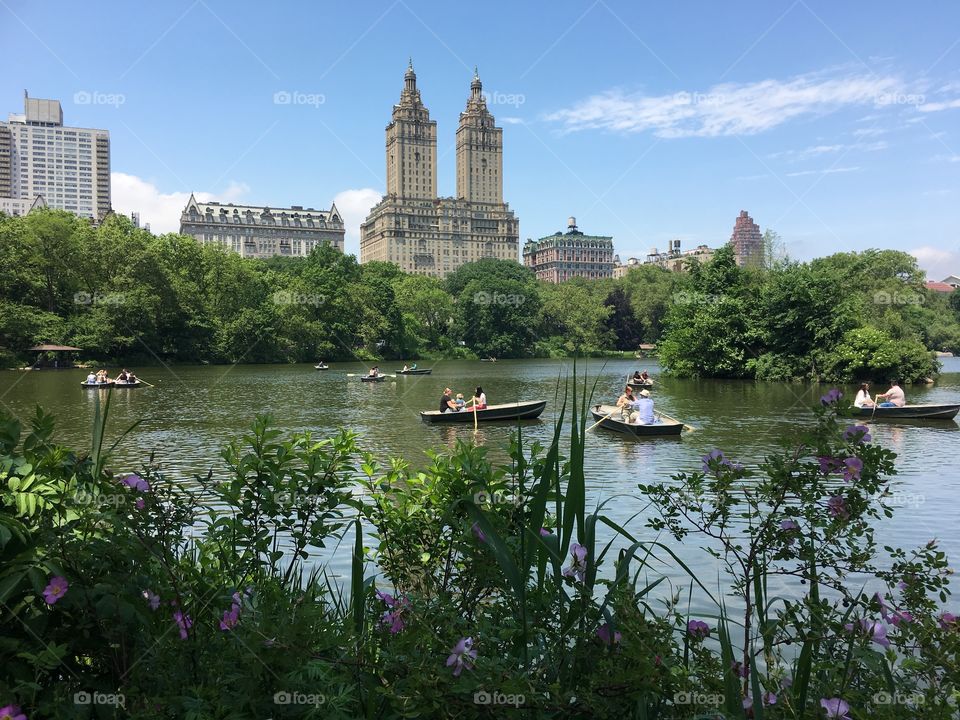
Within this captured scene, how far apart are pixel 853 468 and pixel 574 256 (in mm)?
165067

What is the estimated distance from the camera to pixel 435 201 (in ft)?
487

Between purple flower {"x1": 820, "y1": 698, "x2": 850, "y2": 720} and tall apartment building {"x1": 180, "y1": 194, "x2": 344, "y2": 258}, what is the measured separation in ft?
462

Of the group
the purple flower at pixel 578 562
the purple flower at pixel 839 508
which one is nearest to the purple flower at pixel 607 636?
the purple flower at pixel 578 562

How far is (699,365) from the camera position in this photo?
44656 mm

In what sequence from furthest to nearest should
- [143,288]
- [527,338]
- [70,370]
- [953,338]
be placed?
[527,338] < [953,338] < [143,288] < [70,370]

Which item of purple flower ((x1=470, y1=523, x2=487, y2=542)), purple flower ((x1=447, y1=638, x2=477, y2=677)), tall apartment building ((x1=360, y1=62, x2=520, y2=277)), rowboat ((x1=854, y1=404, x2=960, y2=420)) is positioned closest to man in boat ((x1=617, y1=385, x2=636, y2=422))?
rowboat ((x1=854, y1=404, x2=960, y2=420))

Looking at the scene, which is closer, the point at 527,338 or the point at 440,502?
the point at 440,502

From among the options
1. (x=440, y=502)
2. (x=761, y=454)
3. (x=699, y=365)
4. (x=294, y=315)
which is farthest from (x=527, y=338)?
(x=440, y=502)

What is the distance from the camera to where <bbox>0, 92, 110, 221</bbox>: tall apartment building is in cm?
16275

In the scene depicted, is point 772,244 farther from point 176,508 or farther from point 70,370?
point 176,508

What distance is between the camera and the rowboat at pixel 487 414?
2164 cm

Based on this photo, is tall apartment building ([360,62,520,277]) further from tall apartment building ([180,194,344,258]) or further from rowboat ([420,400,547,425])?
rowboat ([420,400,547,425])

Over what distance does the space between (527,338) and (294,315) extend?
91.9ft

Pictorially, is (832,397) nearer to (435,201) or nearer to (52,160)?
(435,201)
